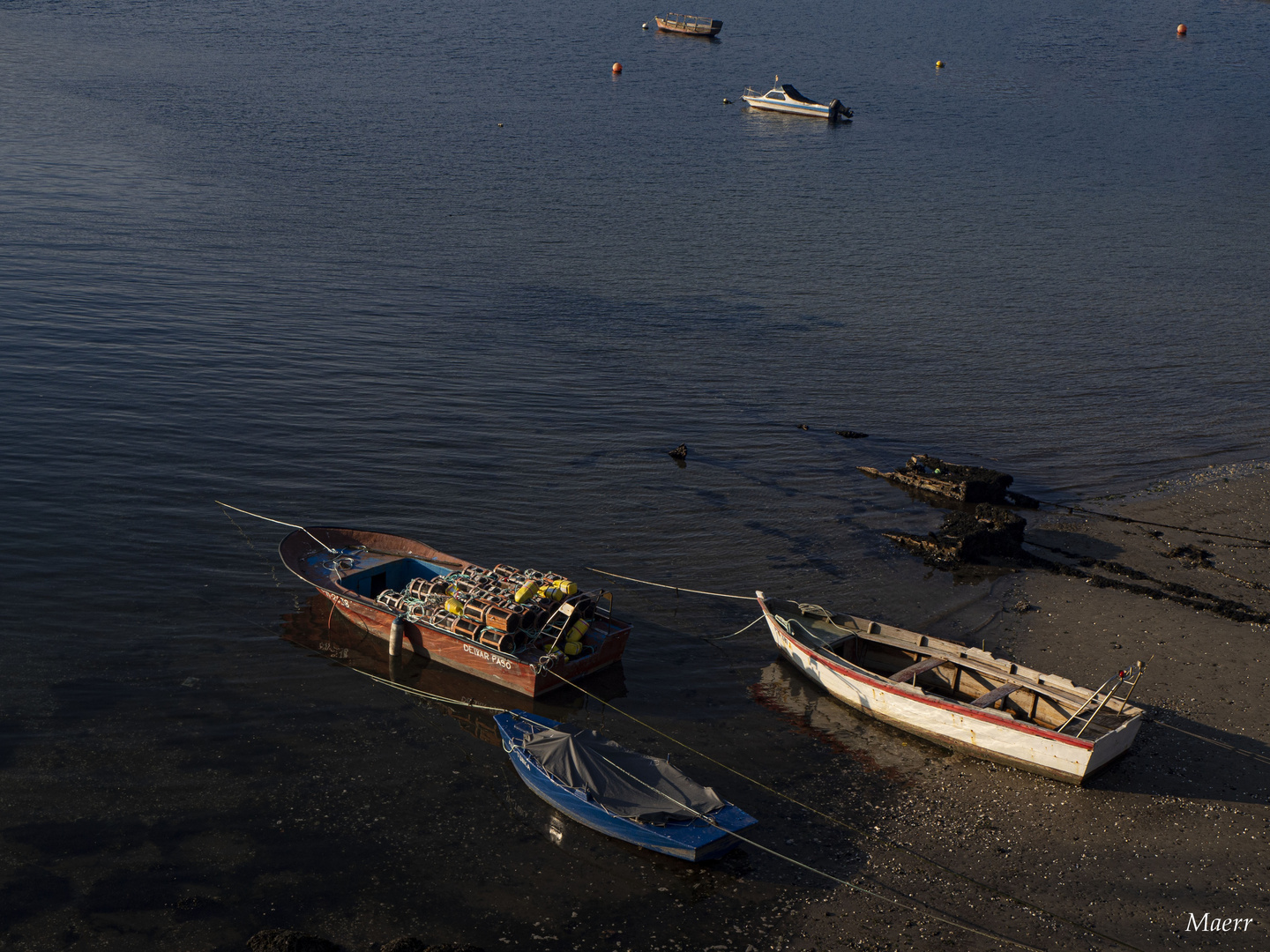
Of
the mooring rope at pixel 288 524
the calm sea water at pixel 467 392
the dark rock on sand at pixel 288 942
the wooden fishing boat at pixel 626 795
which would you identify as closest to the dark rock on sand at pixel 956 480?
the calm sea water at pixel 467 392

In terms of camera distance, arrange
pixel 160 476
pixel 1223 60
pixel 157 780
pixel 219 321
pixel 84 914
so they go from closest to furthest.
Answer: pixel 84 914 < pixel 157 780 < pixel 160 476 < pixel 219 321 < pixel 1223 60

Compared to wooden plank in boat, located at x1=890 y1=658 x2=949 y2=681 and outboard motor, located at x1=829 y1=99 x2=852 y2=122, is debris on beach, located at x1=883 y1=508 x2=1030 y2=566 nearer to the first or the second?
wooden plank in boat, located at x1=890 y1=658 x2=949 y2=681

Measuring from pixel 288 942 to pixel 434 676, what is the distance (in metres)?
8.74

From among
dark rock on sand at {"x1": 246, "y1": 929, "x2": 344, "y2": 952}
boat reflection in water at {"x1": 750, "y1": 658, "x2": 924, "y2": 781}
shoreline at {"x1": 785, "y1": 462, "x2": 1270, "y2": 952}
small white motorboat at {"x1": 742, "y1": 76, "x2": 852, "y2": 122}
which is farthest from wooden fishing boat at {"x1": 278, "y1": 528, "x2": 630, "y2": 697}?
small white motorboat at {"x1": 742, "y1": 76, "x2": 852, "y2": 122}

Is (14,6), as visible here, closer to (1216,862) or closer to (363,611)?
(363,611)

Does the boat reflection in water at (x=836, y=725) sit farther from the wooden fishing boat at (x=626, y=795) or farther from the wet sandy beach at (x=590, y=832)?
the wooden fishing boat at (x=626, y=795)

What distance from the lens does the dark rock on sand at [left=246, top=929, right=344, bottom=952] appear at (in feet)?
54.9

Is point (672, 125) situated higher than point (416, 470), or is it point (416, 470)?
point (672, 125)

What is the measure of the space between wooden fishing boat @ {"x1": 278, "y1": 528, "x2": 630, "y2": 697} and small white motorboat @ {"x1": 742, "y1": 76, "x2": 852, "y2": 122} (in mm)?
88920

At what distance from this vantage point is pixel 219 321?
45312 millimetres

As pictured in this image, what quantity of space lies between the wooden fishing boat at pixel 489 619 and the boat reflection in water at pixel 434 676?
286 millimetres

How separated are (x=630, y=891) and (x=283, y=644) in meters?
11.6

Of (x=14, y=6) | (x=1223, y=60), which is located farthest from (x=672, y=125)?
(x=1223, y=60)

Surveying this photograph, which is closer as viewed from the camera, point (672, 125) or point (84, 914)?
point (84, 914)
